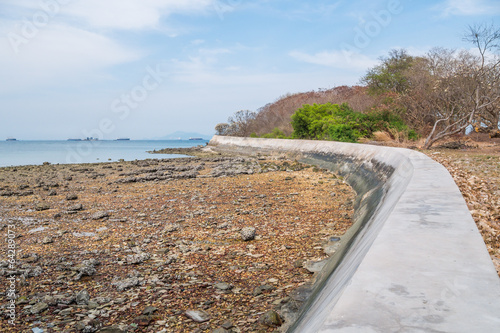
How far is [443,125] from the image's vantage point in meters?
19.5

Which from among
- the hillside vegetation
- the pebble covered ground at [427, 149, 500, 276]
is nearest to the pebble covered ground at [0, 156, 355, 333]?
the pebble covered ground at [427, 149, 500, 276]

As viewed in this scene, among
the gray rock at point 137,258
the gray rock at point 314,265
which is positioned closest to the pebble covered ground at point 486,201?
the gray rock at point 314,265

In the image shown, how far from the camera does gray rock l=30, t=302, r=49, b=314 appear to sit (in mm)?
2904

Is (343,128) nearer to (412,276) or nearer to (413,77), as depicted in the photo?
(413,77)

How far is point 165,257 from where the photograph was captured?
4082 mm

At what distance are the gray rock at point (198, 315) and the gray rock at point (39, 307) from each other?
124 cm

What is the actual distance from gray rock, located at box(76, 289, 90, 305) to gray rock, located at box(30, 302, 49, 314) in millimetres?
241

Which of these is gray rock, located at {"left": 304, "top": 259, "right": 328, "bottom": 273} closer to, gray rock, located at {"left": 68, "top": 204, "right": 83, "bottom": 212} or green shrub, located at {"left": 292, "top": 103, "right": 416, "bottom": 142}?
gray rock, located at {"left": 68, "top": 204, "right": 83, "bottom": 212}

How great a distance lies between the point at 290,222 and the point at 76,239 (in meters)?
3.14

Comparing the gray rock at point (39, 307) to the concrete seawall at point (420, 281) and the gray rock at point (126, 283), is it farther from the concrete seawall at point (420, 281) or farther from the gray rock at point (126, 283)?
the concrete seawall at point (420, 281)

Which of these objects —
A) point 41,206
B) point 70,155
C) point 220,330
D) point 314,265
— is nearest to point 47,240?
point 41,206

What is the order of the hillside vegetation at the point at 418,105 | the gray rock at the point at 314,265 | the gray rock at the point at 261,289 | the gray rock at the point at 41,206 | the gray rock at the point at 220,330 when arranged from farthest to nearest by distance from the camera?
the hillside vegetation at the point at 418,105 < the gray rock at the point at 41,206 < the gray rock at the point at 314,265 < the gray rock at the point at 261,289 < the gray rock at the point at 220,330

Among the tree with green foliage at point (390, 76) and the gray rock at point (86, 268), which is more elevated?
the tree with green foliage at point (390, 76)

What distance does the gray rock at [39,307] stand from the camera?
2904 millimetres
